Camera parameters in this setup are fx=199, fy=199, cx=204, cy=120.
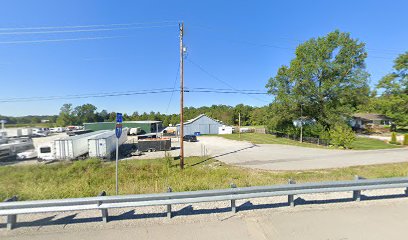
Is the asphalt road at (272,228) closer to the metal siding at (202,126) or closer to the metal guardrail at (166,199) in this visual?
the metal guardrail at (166,199)

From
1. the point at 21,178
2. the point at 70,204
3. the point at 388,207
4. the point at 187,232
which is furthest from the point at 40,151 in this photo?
A: the point at 388,207

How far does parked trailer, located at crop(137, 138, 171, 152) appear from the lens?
25.2 metres

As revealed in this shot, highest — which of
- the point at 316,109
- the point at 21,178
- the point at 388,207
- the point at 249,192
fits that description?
the point at 316,109

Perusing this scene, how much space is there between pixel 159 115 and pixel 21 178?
73533 mm

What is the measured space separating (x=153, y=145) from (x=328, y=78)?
31.4 metres

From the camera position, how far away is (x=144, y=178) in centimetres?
1120

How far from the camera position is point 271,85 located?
127 feet

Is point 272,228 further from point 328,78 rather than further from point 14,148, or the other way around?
point 328,78

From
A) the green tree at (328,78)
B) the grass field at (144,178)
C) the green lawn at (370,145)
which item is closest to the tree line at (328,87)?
the green tree at (328,78)

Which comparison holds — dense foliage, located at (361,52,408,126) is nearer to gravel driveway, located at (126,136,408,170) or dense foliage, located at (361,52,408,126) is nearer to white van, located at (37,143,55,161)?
gravel driveway, located at (126,136,408,170)

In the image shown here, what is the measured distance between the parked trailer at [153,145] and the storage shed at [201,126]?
991 inches

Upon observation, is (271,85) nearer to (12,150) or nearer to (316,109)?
(316,109)

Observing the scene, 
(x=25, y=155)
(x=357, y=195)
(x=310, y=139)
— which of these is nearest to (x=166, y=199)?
(x=357, y=195)

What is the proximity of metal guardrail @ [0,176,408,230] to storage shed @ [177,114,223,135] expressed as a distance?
4713 centimetres
